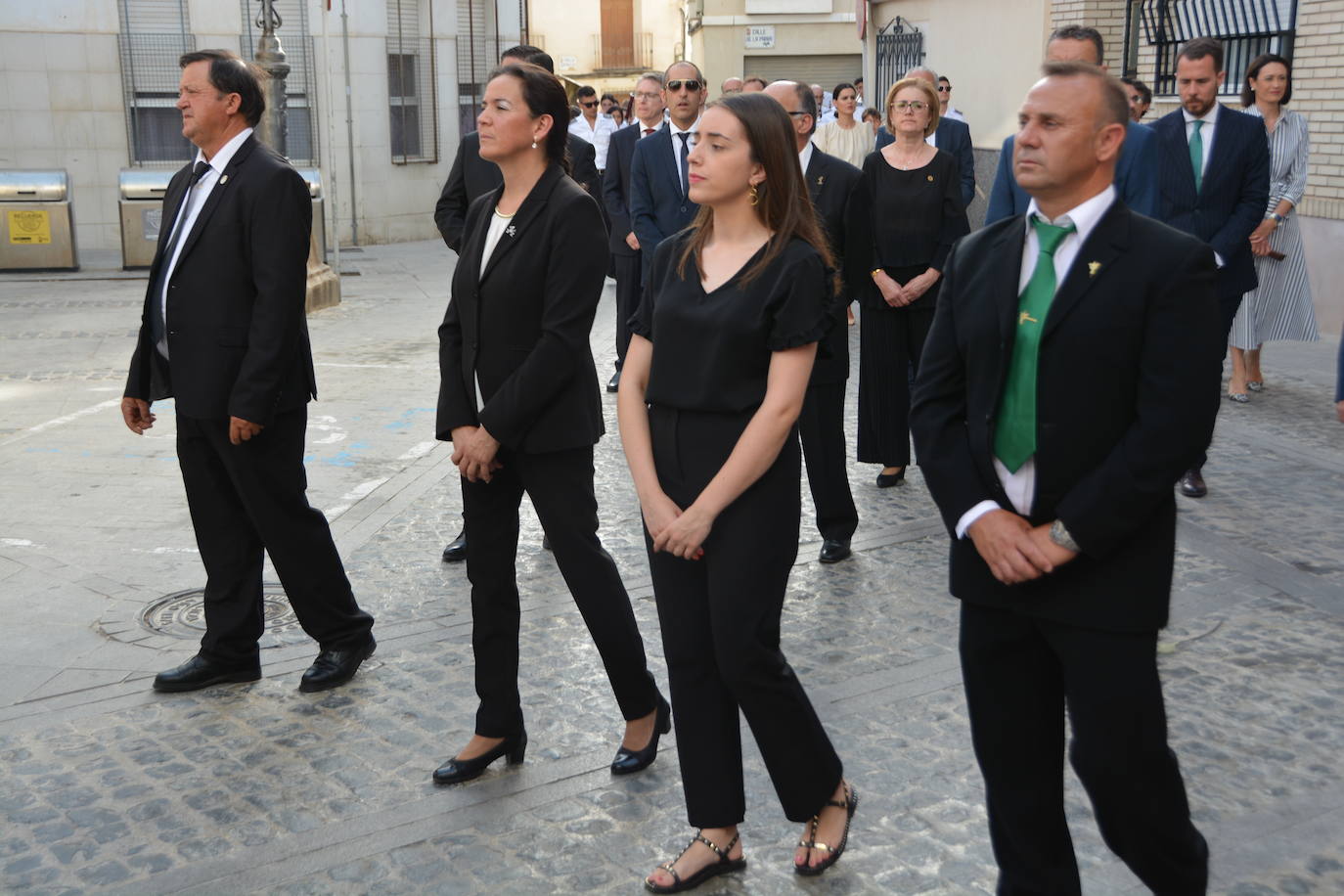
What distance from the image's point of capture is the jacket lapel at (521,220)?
4.21 metres

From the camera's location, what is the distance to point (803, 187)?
146 inches

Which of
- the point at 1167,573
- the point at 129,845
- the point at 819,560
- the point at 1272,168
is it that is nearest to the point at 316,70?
the point at 1272,168

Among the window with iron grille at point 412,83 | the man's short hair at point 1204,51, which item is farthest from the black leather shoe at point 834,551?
the window with iron grille at point 412,83

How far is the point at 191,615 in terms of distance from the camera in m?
5.96

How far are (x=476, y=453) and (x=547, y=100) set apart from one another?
1.04 m

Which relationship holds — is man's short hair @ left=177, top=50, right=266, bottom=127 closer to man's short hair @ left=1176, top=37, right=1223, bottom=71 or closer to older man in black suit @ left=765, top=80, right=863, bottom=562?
older man in black suit @ left=765, top=80, right=863, bottom=562

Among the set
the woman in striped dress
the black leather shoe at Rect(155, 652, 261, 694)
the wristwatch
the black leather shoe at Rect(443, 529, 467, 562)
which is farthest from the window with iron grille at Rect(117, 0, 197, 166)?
the wristwatch

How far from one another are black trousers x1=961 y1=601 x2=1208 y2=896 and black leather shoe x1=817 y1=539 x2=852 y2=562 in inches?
127

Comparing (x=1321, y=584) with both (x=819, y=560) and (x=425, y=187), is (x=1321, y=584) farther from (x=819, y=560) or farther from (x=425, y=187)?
(x=425, y=187)

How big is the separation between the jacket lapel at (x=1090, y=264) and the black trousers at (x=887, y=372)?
4.46 m

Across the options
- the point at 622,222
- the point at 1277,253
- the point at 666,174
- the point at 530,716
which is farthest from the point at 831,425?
the point at 1277,253

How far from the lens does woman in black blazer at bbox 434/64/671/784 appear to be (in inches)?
165

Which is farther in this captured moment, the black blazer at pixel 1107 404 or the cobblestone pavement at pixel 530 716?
the cobblestone pavement at pixel 530 716

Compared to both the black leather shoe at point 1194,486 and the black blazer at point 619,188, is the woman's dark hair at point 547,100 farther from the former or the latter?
the black blazer at point 619,188
